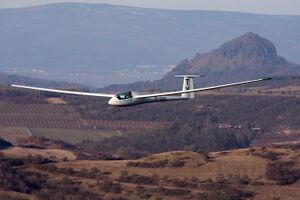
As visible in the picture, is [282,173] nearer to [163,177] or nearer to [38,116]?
[163,177]

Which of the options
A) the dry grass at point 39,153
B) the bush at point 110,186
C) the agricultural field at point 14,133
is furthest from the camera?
the agricultural field at point 14,133

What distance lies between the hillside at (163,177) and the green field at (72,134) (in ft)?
151

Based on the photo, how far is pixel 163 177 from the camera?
7300 centimetres

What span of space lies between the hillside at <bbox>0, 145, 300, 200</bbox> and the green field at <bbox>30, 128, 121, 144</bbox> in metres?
46.1

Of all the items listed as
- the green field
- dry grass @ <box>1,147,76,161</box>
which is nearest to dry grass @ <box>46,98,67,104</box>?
the green field

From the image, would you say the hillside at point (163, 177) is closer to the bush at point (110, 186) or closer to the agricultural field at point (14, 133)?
the bush at point (110, 186)

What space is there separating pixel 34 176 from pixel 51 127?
2615 inches

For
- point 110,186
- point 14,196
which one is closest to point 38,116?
point 110,186

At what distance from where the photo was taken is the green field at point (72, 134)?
128500 mm

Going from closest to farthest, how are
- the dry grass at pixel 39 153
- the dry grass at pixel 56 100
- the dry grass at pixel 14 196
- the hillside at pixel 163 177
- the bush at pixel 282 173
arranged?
the dry grass at pixel 14 196 < the hillside at pixel 163 177 < the bush at pixel 282 173 < the dry grass at pixel 39 153 < the dry grass at pixel 56 100

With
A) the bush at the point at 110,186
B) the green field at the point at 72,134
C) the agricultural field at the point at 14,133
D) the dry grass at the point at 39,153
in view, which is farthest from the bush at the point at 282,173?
the green field at the point at 72,134

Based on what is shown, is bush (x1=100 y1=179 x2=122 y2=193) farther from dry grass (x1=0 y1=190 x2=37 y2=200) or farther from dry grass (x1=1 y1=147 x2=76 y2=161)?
dry grass (x1=1 y1=147 x2=76 y2=161)

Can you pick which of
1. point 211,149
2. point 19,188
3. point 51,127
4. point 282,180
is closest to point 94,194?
point 19,188

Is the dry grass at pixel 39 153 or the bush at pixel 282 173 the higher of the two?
the dry grass at pixel 39 153
